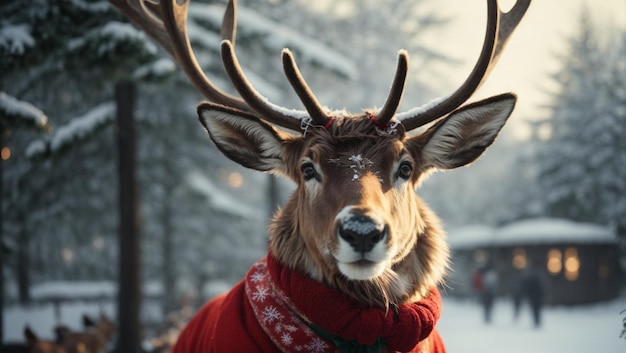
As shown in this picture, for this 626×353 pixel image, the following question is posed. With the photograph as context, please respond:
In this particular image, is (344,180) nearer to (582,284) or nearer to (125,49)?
(125,49)

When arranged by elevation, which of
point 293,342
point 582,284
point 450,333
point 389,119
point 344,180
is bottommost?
point 582,284

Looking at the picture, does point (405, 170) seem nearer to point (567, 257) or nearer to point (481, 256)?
point (567, 257)

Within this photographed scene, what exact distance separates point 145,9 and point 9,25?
364 centimetres

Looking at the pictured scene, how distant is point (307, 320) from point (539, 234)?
30107 mm

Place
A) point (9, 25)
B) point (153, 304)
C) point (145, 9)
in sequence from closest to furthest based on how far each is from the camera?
point (145, 9) → point (9, 25) → point (153, 304)

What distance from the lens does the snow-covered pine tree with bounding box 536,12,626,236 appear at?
2172 centimetres

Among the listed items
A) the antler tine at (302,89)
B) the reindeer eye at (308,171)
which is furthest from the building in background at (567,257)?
the reindeer eye at (308,171)

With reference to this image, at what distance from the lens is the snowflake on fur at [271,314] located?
3.91 m

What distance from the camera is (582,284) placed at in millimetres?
31922

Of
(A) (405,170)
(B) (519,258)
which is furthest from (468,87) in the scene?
(B) (519,258)

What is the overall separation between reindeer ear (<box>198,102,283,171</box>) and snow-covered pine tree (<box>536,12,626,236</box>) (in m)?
15.6

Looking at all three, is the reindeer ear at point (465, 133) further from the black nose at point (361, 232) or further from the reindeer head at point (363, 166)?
the black nose at point (361, 232)

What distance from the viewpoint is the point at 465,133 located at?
14.9 ft

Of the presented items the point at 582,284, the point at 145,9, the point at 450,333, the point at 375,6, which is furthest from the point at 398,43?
the point at 145,9
